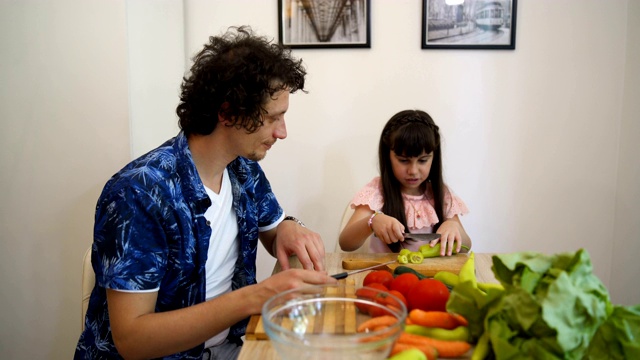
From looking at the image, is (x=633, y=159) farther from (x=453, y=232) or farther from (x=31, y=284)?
(x=31, y=284)

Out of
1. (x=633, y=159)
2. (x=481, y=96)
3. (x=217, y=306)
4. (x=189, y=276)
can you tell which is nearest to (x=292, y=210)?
(x=481, y=96)

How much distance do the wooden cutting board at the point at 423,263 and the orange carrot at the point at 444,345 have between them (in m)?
0.50

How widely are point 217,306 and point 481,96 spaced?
68.9 inches

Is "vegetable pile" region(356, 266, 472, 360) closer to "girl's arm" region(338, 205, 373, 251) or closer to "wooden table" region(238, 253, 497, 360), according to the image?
"wooden table" region(238, 253, 497, 360)

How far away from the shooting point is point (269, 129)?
4.34ft

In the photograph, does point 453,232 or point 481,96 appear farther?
point 481,96

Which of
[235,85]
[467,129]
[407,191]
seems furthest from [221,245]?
[467,129]

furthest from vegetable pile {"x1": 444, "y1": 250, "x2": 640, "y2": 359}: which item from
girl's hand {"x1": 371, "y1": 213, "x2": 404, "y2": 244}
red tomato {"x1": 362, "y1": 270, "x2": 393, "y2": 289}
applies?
girl's hand {"x1": 371, "y1": 213, "x2": 404, "y2": 244}

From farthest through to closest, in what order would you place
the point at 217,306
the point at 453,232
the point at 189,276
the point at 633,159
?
the point at 633,159, the point at 453,232, the point at 189,276, the point at 217,306

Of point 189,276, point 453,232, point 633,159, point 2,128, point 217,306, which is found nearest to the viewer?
point 217,306

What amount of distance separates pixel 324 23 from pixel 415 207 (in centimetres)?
95

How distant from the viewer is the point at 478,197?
2.40 m

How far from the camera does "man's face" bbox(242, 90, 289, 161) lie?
4.27 ft

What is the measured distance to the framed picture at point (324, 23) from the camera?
2.28 m
